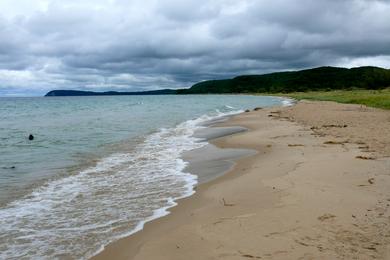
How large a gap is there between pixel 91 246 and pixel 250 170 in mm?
6473

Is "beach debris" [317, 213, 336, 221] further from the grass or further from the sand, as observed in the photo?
the grass

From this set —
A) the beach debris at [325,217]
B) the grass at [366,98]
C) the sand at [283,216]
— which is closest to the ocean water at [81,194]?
the sand at [283,216]

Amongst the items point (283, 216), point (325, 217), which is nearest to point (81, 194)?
point (283, 216)

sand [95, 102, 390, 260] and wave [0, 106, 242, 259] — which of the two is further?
wave [0, 106, 242, 259]

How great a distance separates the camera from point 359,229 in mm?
6094

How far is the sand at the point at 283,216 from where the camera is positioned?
220 inches

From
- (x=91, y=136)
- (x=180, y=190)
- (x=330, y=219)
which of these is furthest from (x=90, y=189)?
(x=91, y=136)

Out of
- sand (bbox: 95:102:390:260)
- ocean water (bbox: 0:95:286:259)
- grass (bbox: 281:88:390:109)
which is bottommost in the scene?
ocean water (bbox: 0:95:286:259)

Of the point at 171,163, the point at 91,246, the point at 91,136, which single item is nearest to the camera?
the point at 91,246

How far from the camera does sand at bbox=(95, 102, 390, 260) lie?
220 inches

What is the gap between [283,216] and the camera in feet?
23.0

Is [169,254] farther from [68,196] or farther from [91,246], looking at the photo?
[68,196]

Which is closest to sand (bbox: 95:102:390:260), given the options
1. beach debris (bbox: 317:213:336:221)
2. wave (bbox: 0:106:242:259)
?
beach debris (bbox: 317:213:336:221)

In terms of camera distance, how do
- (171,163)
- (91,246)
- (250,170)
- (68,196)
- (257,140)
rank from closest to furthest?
(91,246)
(68,196)
(250,170)
(171,163)
(257,140)
